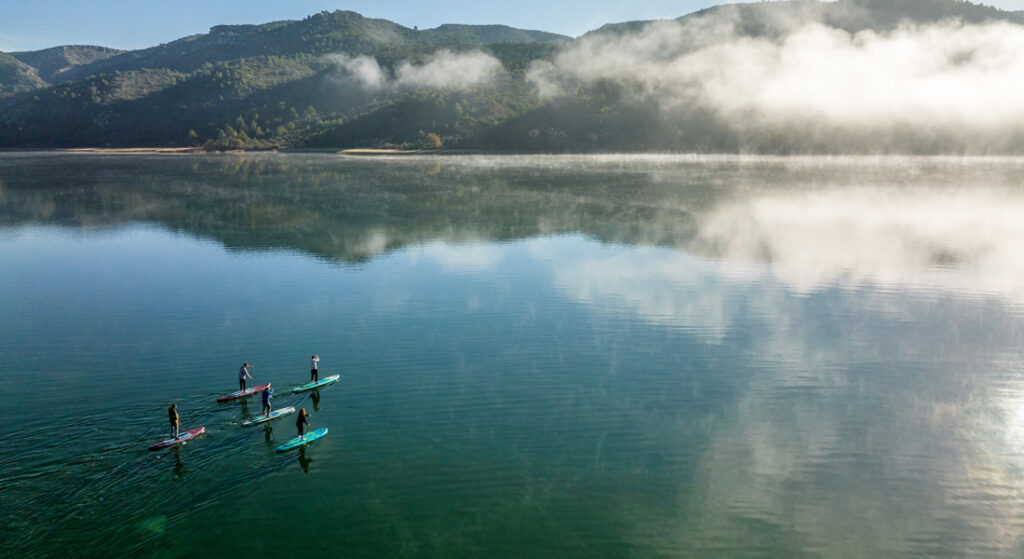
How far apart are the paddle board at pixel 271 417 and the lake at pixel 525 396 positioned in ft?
2.23

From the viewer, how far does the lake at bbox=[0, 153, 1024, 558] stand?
1802 cm

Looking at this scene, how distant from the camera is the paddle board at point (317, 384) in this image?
87.7 feet

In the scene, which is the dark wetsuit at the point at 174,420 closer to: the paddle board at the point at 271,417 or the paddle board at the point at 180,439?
the paddle board at the point at 180,439

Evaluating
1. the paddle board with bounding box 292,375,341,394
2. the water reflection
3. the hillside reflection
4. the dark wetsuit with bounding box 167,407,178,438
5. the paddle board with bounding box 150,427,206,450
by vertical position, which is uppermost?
the hillside reflection

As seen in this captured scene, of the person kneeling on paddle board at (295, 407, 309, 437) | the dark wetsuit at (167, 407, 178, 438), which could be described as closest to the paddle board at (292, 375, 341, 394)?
the person kneeling on paddle board at (295, 407, 309, 437)

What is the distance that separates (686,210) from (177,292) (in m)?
64.6

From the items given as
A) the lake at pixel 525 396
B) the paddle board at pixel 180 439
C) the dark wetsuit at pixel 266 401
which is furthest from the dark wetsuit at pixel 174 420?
the dark wetsuit at pixel 266 401

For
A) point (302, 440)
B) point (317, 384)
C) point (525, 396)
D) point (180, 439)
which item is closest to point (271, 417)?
point (302, 440)

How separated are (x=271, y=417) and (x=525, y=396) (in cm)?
1080

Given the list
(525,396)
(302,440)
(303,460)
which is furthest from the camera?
(525,396)

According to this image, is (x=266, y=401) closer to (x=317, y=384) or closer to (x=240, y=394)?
(x=240, y=394)

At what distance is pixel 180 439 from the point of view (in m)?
22.0

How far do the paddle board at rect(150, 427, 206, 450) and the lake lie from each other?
0.23m

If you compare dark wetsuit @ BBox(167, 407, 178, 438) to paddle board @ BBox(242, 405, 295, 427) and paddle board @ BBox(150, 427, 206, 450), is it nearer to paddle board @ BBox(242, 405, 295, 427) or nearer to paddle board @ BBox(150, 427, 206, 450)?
paddle board @ BBox(150, 427, 206, 450)
